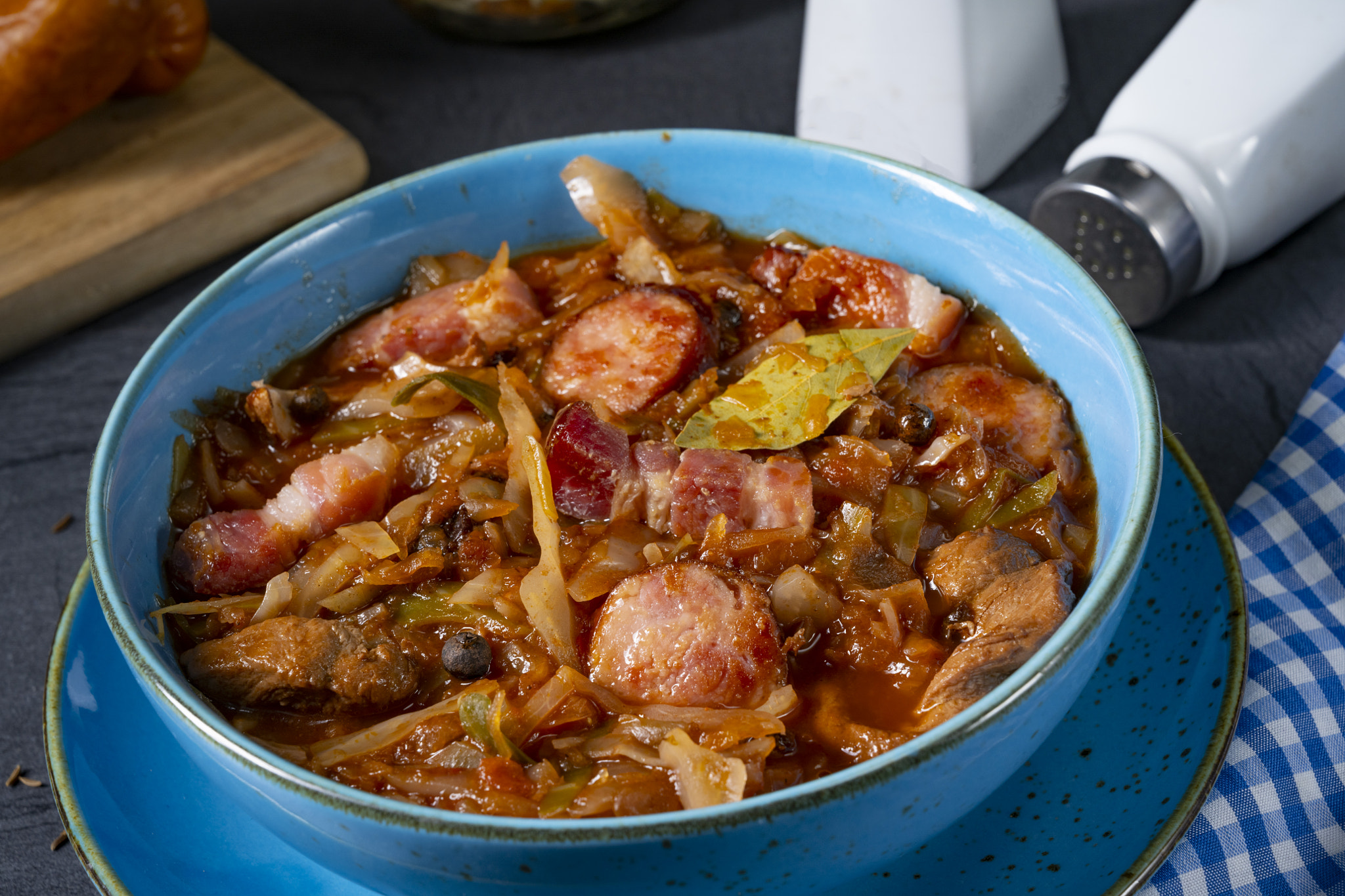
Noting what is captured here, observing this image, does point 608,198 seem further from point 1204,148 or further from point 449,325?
point 1204,148

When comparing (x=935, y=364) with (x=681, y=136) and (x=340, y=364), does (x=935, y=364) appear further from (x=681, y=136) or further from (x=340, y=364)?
(x=340, y=364)

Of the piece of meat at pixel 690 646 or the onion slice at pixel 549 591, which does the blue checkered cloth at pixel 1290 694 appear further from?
the onion slice at pixel 549 591

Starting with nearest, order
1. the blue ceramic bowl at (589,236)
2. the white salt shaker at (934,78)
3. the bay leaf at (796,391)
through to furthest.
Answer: the blue ceramic bowl at (589,236), the bay leaf at (796,391), the white salt shaker at (934,78)

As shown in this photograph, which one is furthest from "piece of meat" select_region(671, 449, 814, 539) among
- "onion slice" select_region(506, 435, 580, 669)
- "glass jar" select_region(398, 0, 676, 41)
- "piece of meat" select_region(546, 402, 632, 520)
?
"glass jar" select_region(398, 0, 676, 41)

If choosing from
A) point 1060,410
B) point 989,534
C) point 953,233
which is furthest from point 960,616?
point 953,233

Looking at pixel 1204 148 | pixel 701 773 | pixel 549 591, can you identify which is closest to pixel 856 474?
pixel 549 591

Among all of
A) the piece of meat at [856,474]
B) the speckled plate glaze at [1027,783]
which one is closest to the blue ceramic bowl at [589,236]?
the speckled plate glaze at [1027,783]

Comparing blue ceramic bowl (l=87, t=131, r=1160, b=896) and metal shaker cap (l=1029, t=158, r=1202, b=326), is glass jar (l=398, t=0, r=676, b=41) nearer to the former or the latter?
blue ceramic bowl (l=87, t=131, r=1160, b=896)
